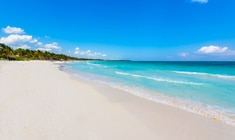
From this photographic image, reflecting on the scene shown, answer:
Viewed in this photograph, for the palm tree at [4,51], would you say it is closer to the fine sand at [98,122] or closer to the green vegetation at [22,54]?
the green vegetation at [22,54]

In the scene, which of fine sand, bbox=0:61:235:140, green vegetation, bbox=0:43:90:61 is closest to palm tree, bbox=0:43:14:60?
green vegetation, bbox=0:43:90:61

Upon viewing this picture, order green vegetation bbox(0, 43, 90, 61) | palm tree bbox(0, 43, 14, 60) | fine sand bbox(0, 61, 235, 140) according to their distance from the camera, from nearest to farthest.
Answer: fine sand bbox(0, 61, 235, 140) < palm tree bbox(0, 43, 14, 60) < green vegetation bbox(0, 43, 90, 61)

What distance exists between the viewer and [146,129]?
5117 millimetres

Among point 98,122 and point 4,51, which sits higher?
point 4,51

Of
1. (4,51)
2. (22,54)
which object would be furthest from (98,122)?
(22,54)

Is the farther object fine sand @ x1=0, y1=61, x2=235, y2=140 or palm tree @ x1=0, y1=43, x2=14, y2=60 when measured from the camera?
palm tree @ x1=0, y1=43, x2=14, y2=60

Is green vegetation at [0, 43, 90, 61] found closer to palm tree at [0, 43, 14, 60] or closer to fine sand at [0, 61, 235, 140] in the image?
palm tree at [0, 43, 14, 60]

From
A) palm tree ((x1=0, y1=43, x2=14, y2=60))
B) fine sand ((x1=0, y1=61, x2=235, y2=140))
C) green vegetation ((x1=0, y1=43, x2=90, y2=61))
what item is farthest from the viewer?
green vegetation ((x1=0, y1=43, x2=90, y2=61))

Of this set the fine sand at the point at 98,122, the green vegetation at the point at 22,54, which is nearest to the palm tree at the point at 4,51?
the green vegetation at the point at 22,54

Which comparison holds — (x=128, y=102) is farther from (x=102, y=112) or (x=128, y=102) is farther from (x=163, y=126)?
(x=163, y=126)

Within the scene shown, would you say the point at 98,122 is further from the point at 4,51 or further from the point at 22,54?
the point at 22,54

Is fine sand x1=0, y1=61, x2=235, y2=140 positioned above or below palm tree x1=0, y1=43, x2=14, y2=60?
below

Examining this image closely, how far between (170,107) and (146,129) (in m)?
2.99

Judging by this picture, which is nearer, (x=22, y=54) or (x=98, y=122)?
Answer: (x=98, y=122)
